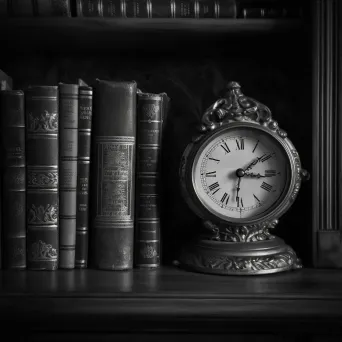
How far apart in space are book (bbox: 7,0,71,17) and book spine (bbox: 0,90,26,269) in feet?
0.62

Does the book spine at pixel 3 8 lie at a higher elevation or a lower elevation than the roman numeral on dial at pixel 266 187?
higher

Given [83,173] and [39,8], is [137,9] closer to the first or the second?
[39,8]

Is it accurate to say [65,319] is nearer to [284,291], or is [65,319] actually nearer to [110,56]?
[284,291]

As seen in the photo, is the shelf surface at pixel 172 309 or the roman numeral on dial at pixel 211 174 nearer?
the shelf surface at pixel 172 309

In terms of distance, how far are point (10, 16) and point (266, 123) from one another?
0.63 metres

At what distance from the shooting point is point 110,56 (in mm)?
1399

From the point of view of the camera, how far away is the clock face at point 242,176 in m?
1.17

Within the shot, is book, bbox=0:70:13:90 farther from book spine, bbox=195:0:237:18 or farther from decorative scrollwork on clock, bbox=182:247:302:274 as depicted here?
→ decorative scrollwork on clock, bbox=182:247:302:274

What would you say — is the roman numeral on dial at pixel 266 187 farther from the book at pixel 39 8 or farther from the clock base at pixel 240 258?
the book at pixel 39 8

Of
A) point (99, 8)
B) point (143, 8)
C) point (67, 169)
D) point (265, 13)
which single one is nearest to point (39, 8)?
point (99, 8)

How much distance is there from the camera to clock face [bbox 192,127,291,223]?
3.85ft

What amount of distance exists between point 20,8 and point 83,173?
1.32ft

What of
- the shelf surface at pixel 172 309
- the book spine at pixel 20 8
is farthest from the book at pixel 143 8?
the shelf surface at pixel 172 309

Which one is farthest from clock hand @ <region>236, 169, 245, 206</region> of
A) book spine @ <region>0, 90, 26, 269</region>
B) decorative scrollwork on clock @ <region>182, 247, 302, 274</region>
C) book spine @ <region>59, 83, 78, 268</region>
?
book spine @ <region>0, 90, 26, 269</region>
